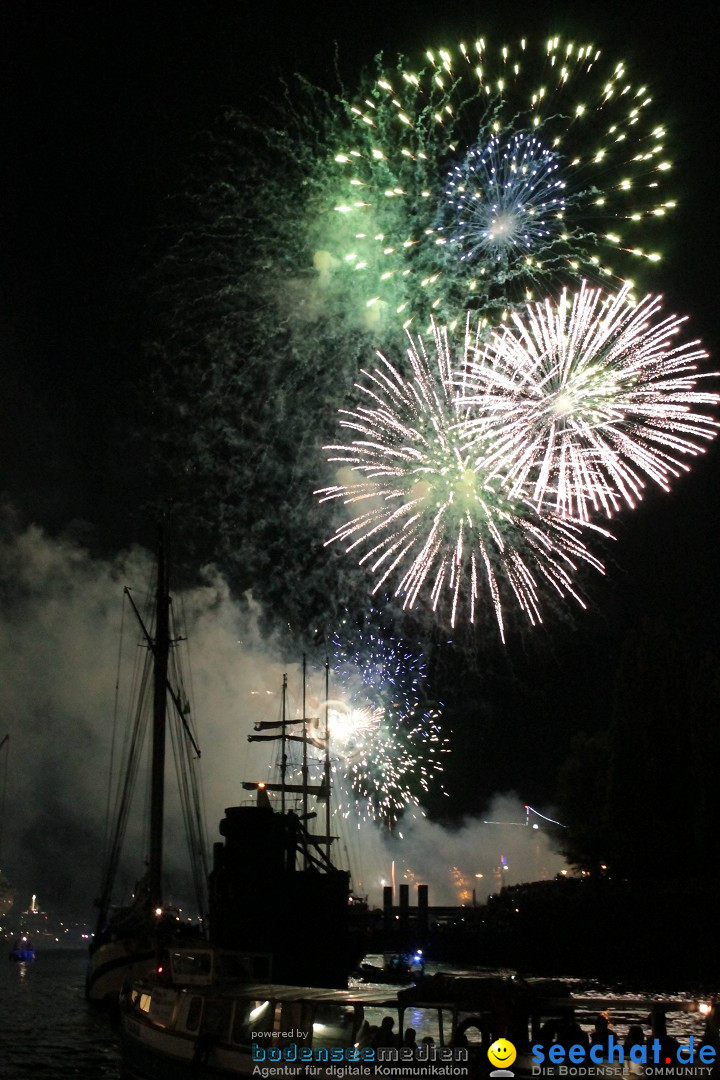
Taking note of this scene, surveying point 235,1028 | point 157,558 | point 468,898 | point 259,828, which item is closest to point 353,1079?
point 235,1028

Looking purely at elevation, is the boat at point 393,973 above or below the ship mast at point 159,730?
below

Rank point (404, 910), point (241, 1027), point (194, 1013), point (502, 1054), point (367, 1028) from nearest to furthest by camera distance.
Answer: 1. point (502, 1054)
2. point (367, 1028)
3. point (241, 1027)
4. point (194, 1013)
5. point (404, 910)

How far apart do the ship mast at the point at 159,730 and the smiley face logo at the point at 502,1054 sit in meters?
38.5

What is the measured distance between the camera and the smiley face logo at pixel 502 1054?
60.5 feet

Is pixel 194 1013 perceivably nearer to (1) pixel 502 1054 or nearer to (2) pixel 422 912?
(1) pixel 502 1054

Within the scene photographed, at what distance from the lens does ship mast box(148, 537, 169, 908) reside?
181 ft

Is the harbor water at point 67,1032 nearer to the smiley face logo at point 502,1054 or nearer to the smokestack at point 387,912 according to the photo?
the smiley face logo at point 502,1054

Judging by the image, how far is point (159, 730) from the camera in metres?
56.9

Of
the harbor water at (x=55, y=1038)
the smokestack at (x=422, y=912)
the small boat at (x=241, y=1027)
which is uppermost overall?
the smokestack at (x=422, y=912)

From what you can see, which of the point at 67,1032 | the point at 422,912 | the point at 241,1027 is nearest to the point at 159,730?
the point at 67,1032

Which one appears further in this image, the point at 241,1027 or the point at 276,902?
the point at 276,902

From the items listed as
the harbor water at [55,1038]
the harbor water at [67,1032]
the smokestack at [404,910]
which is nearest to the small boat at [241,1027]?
the harbor water at [67,1032]

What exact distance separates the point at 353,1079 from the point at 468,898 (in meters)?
128

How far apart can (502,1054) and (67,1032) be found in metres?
34.9
